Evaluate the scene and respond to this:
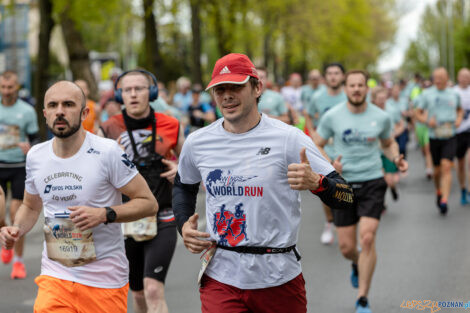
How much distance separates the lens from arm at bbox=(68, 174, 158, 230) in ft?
13.6

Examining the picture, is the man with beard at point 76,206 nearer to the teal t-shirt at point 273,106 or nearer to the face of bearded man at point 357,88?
the face of bearded man at point 357,88

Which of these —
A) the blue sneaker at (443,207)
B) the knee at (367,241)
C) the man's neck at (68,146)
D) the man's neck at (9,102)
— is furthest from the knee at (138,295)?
the blue sneaker at (443,207)

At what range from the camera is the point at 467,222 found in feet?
37.2

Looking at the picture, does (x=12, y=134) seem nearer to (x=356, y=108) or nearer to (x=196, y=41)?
(x=356, y=108)

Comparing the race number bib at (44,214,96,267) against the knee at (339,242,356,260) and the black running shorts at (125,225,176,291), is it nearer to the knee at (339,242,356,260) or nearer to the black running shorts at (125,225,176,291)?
the black running shorts at (125,225,176,291)

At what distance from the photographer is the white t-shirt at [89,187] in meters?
4.33

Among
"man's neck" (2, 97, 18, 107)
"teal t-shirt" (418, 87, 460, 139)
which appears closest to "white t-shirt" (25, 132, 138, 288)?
"man's neck" (2, 97, 18, 107)

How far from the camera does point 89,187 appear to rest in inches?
170

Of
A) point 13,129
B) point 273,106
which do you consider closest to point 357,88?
point 13,129

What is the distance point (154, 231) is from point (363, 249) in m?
2.15

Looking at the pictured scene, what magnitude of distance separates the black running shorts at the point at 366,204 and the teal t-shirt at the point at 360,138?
8 cm

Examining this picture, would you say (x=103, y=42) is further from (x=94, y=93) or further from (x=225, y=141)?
(x=225, y=141)

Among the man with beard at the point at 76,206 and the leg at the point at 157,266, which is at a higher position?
the man with beard at the point at 76,206

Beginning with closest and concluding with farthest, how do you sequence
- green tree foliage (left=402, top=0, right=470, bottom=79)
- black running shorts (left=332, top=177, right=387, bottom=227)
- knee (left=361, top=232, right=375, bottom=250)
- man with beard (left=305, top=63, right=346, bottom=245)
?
1. knee (left=361, top=232, right=375, bottom=250)
2. black running shorts (left=332, top=177, right=387, bottom=227)
3. man with beard (left=305, top=63, right=346, bottom=245)
4. green tree foliage (left=402, top=0, right=470, bottom=79)
